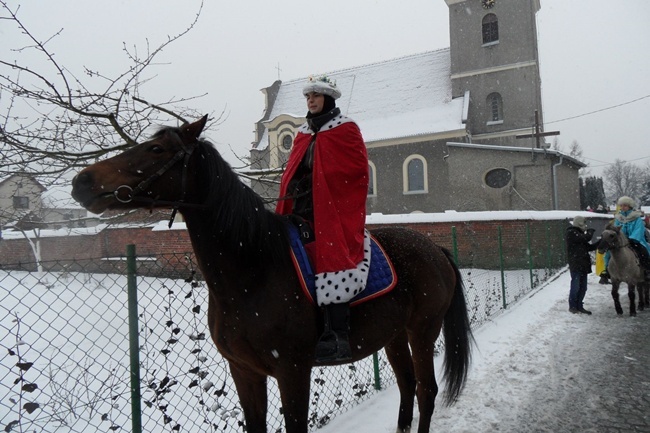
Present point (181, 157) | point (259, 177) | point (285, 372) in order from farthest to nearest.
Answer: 1. point (259, 177)
2. point (285, 372)
3. point (181, 157)

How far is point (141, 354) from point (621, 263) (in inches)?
340

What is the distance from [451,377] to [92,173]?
3.59m

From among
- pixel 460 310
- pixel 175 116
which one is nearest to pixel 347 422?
pixel 460 310

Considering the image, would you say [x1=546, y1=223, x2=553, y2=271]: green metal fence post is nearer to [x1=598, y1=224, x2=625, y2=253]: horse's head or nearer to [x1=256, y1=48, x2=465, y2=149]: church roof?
[x1=598, y1=224, x2=625, y2=253]: horse's head

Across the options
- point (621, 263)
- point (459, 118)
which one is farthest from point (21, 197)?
point (459, 118)

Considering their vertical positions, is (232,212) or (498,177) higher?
(498,177)

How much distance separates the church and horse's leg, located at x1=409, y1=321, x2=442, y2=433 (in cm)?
1881

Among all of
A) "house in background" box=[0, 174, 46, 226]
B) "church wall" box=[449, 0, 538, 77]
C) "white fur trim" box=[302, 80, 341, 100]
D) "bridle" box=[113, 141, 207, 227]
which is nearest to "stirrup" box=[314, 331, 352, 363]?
"bridle" box=[113, 141, 207, 227]

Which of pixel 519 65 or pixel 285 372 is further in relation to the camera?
pixel 519 65

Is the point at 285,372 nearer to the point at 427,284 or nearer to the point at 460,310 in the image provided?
the point at 427,284

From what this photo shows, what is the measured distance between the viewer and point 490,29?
91.6 feet

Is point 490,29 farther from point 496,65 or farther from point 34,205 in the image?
point 34,205

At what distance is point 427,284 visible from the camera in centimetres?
344

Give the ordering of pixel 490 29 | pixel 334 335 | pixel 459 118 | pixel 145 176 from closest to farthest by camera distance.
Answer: pixel 145 176 < pixel 334 335 < pixel 459 118 < pixel 490 29
